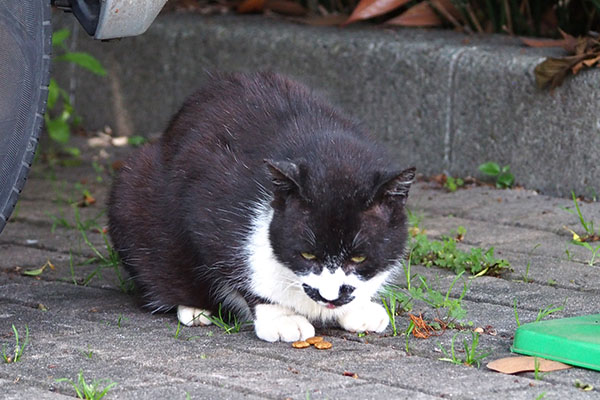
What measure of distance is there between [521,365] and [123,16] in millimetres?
1483

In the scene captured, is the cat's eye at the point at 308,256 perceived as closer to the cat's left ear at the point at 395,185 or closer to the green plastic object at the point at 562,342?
the cat's left ear at the point at 395,185

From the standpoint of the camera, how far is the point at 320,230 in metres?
2.81

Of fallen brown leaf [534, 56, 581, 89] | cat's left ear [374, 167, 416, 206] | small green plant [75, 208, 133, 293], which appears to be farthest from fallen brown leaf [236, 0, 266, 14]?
cat's left ear [374, 167, 416, 206]

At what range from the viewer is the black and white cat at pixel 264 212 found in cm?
283

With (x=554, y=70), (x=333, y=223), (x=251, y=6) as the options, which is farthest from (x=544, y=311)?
(x=251, y=6)

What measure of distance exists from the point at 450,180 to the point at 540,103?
0.58 metres

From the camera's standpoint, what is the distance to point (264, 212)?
298 centimetres

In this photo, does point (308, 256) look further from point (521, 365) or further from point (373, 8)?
point (373, 8)

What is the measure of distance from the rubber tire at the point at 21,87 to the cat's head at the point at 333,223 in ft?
2.34

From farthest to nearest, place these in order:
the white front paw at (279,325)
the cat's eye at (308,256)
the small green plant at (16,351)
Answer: the white front paw at (279,325), the cat's eye at (308,256), the small green plant at (16,351)

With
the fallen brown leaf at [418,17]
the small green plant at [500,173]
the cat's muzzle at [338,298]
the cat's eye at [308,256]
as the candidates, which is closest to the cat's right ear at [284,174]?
the cat's eye at [308,256]

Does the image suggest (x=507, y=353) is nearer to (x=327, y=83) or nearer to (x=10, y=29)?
(x=10, y=29)

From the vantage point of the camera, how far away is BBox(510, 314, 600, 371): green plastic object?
261 cm

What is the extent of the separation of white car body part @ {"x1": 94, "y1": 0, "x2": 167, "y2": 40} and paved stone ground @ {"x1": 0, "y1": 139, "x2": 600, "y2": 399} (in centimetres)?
88
